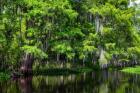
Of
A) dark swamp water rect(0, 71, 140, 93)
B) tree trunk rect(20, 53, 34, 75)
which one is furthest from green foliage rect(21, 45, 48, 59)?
dark swamp water rect(0, 71, 140, 93)

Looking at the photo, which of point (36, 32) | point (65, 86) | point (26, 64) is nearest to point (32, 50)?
point (36, 32)

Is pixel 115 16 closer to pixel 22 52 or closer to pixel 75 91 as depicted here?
pixel 22 52

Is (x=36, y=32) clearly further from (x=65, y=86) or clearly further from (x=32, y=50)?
(x=65, y=86)

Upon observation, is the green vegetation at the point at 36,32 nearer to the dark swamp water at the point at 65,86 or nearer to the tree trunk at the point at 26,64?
the tree trunk at the point at 26,64

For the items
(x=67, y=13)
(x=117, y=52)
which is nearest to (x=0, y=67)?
(x=67, y=13)

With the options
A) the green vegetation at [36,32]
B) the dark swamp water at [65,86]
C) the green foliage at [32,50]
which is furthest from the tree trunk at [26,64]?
the dark swamp water at [65,86]

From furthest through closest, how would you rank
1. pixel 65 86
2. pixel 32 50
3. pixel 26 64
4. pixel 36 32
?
pixel 26 64
pixel 36 32
pixel 32 50
pixel 65 86

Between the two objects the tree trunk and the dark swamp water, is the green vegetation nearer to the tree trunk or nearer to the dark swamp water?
the tree trunk

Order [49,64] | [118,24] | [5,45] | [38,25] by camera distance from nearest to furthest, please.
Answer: [5,45]
[38,25]
[49,64]
[118,24]

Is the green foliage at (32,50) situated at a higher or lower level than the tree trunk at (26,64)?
higher

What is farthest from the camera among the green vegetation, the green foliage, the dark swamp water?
the green vegetation

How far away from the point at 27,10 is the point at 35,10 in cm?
204

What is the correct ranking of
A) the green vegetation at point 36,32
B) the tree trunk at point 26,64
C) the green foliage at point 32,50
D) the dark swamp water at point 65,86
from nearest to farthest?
the dark swamp water at point 65,86 → the green foliage at point 32,50 → the green vegetation at point 36,32 → the tree trunk at point 26,64

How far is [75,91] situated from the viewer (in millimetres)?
26875
